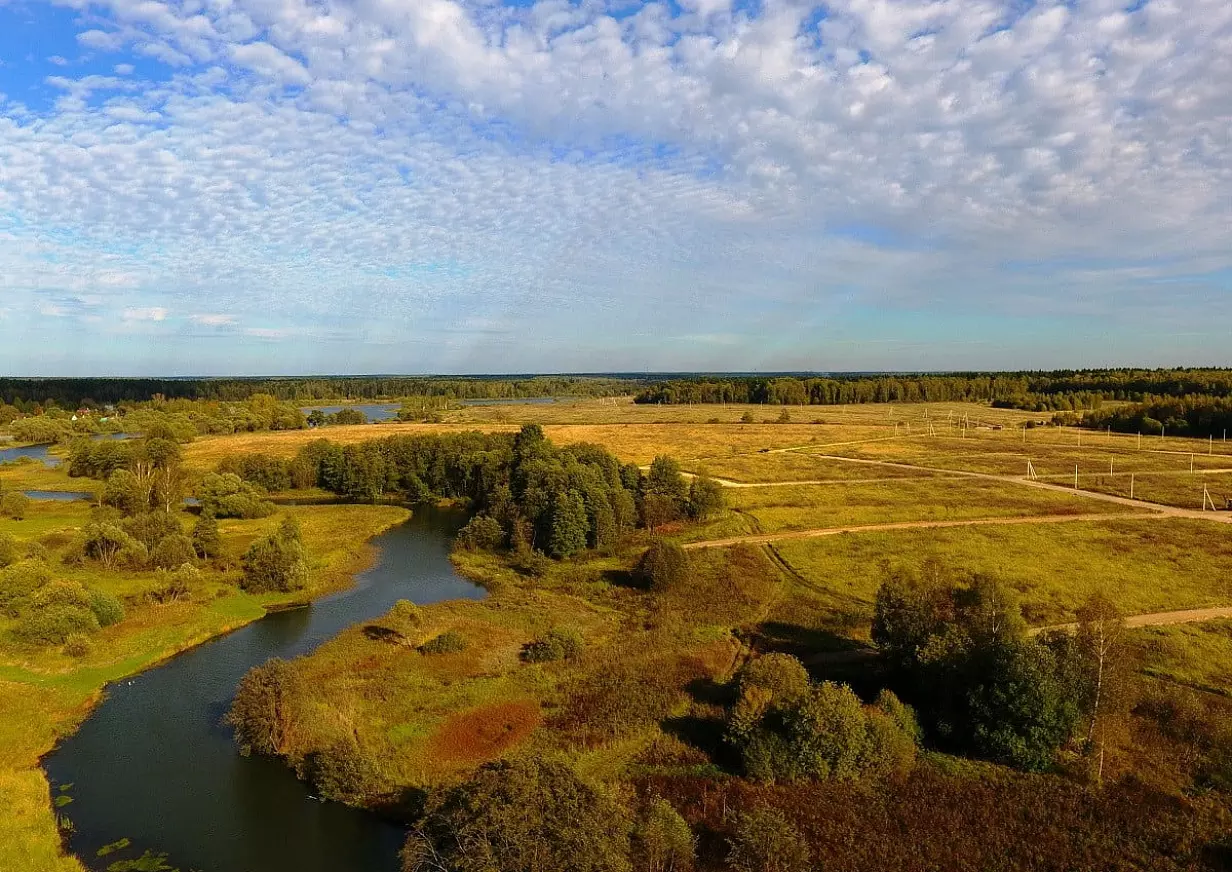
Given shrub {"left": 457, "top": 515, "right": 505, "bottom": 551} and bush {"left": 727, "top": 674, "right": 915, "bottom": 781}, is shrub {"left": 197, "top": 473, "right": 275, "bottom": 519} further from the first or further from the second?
bush {"left": 727, "top": 674, "right": 915, "bottom": 781}

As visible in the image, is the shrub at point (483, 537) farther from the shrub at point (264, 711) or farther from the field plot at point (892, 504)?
the shrub at point (264, 711)

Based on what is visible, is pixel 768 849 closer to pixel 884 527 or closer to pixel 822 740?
pixel 822 740

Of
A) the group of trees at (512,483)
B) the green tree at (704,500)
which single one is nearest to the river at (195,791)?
the group of trees at (512,483)

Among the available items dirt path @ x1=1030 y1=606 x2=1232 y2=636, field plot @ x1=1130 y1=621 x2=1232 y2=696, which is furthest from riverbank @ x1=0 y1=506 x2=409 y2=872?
dirt path @ x1=1030 y1=606 x2=1232 y2=636

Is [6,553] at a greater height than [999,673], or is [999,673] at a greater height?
[999,673]

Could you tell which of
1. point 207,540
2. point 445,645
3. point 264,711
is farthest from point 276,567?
point 264,711

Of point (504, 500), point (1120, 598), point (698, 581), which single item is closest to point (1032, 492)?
point (1120, 598)

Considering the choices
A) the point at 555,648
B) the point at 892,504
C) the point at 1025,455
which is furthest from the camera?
the point at 1025,455
